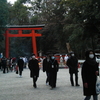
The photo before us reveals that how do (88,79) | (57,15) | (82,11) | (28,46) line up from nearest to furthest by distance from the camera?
(88,79) < (82,11) < (57,15) < (28,46)

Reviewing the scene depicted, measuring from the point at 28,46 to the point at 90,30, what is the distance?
28093 millimetres

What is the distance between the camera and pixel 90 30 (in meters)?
25.9

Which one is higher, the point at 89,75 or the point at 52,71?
the point at 89,75

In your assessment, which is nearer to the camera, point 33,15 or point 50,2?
point 50,2

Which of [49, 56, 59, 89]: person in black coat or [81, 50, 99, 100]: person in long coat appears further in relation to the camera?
[49, 56, 59, 89]: person in black coat

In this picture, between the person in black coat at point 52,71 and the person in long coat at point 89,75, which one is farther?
the person in black coat at point 52,71

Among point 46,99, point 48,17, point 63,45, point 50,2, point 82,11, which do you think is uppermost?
point 50,2

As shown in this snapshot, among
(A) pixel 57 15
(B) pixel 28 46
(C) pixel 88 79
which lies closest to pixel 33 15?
(B) pixel 28 46

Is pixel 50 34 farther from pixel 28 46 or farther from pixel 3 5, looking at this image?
pixel 3 5

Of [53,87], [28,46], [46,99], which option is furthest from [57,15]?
[46,99]

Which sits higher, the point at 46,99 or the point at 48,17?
the point at 48,17

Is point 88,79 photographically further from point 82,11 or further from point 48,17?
point 48,17

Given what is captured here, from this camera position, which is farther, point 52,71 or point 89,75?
point 52,71

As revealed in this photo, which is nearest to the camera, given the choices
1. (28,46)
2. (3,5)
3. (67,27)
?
(3,5)
